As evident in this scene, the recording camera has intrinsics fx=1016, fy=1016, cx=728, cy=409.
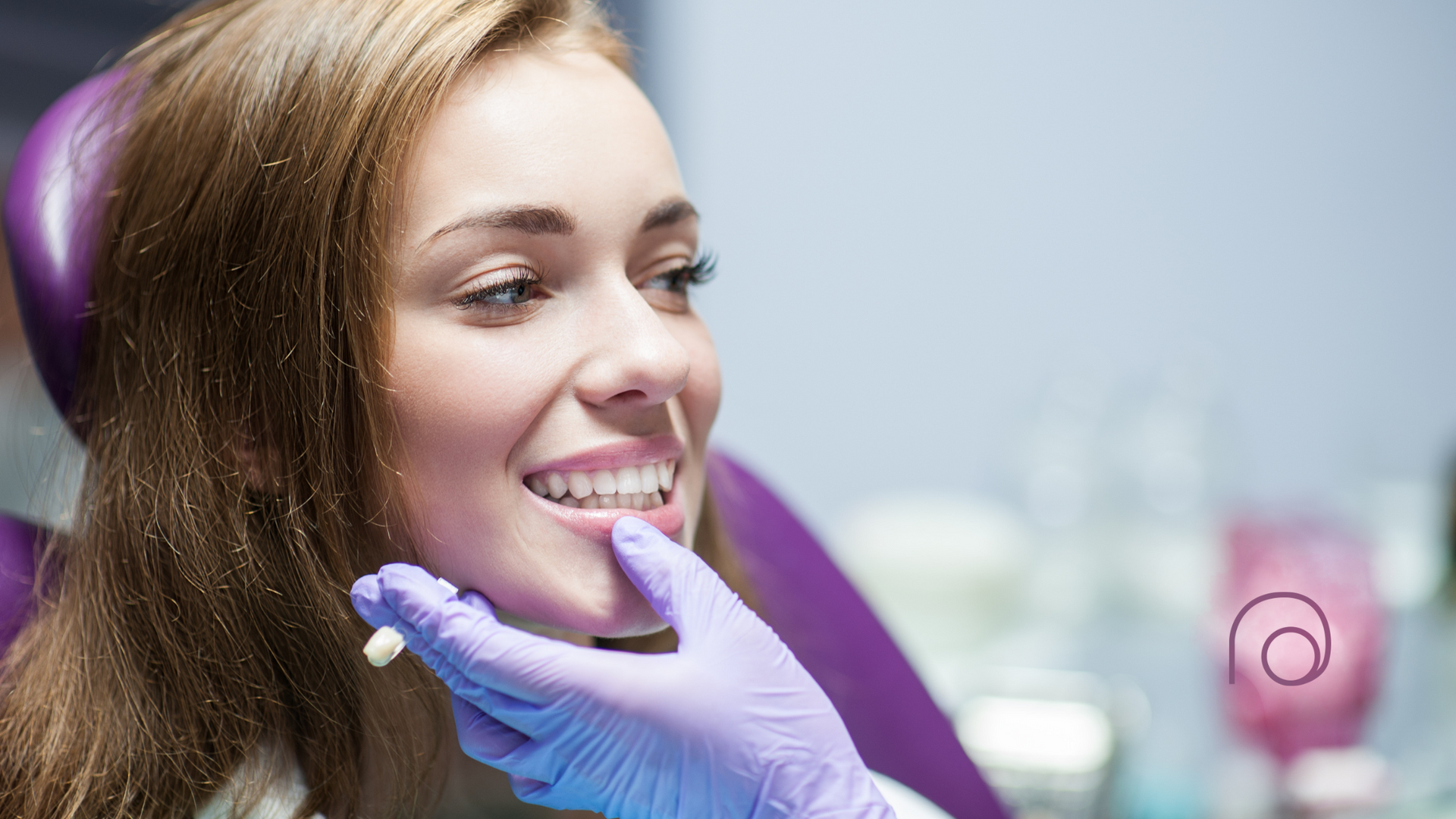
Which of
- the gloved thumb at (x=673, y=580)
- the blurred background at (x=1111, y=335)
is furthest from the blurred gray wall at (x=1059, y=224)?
the gloved thumb at (x=673, y=580)

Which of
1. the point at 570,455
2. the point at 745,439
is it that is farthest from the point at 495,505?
the point at 745,439

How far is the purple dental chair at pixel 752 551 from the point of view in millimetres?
798

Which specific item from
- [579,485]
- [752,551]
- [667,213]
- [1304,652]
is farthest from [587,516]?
[1304,652]

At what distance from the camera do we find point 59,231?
0.80 m

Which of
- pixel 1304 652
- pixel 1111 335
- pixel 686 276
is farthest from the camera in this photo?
pixel 1111 335

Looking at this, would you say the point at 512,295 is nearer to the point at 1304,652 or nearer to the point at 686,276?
the point at 686,276

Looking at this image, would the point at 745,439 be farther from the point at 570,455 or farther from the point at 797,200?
the point at 570,455

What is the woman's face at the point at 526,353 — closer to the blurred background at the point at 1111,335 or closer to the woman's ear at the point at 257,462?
the woman's ear at the point at 257,462

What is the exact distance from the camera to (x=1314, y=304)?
6.23ft

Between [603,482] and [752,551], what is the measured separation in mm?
475

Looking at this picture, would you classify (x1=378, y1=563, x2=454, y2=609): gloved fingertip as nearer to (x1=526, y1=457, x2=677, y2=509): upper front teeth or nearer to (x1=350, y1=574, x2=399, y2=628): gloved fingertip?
(x1=350, y1=574, x2=399, y2=628): gloved fingertip

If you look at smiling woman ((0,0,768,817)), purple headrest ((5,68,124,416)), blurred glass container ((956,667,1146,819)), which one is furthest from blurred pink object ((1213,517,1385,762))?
purple headrest ((5,68,124,416))

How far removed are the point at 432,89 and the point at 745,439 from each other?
1545 mm

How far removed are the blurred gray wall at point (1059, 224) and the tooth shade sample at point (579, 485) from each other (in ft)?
4.78
